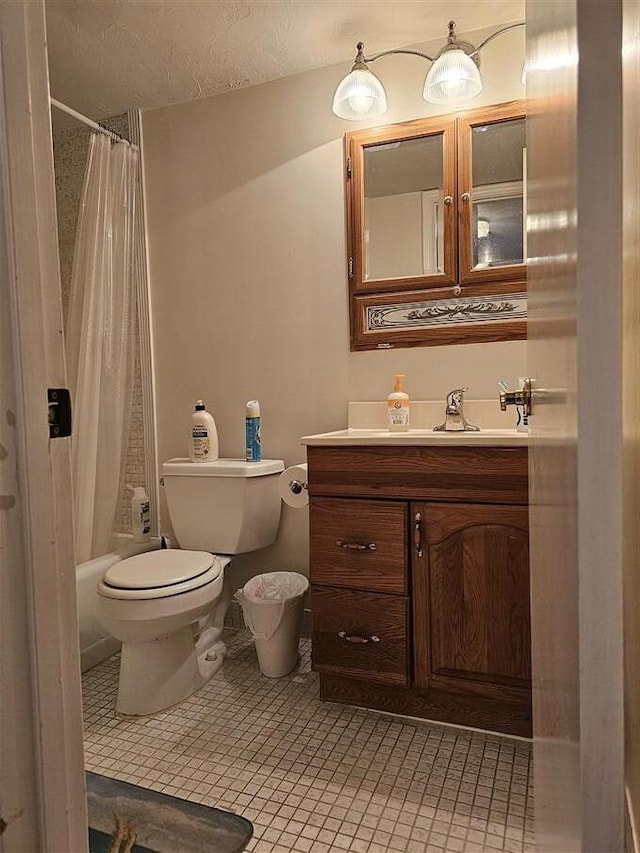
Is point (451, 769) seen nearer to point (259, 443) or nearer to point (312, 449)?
point (312, 449)

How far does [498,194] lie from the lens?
1.94 meters

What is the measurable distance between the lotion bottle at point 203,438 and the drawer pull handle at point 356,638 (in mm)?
865

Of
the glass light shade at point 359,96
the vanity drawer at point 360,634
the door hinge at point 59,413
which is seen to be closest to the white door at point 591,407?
the door hinge at point 59,413

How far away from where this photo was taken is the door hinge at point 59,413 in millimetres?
730

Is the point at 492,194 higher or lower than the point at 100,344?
higher

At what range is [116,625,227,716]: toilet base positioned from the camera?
5.87 feet

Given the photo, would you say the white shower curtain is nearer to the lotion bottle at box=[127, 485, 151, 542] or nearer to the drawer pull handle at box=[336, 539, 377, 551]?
the lotion bottle at box=[127, 485, 151, 542]

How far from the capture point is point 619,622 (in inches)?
16.3

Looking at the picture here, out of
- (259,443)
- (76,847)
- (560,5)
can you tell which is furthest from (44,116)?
(259,443)

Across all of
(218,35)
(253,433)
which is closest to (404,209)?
(218,35)

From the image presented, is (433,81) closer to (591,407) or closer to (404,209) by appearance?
(404,209)

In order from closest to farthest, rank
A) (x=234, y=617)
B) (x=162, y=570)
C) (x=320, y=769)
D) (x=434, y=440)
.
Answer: (x=320, y=769) < (x=434, y=440) < (x=162, y=570) < (x=234, y=617)

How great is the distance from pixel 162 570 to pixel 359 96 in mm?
1702

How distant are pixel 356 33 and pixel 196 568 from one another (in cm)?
186
